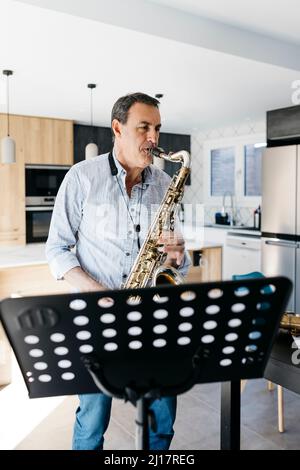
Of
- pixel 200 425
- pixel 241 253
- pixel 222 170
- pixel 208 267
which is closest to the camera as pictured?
pixel 200 425

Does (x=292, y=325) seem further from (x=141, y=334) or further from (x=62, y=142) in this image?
(x=62, y=142)

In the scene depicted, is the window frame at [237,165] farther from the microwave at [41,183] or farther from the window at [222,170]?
the microwave at [41,183]

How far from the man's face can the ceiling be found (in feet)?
3.79

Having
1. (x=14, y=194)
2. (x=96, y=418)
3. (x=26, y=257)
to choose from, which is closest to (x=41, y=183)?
(x=14, y=194)

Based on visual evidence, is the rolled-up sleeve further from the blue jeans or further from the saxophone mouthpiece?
the blue jeans

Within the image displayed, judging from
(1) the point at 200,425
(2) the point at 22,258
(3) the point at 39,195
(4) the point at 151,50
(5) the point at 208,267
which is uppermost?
(4) the point at 151,50

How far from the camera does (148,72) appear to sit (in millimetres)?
3553

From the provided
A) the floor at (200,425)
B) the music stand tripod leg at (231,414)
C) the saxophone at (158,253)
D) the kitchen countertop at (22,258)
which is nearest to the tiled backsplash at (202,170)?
the kitchen countertop at (22,258)

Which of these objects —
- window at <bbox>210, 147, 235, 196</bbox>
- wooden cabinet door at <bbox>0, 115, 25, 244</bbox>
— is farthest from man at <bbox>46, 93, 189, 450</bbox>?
window at <bbox>210, 147, 235, 196</bbox>

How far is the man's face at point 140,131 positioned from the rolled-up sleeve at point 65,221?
24 cm

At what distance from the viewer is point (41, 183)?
5520 millimetres

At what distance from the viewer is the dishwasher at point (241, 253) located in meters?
5.25

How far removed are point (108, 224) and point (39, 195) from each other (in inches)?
159

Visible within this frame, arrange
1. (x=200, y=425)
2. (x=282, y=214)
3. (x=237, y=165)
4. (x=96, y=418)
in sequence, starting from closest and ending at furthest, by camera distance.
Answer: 1. (x=96, y=418)
2. (x=200, y=425)
3. (x=282, y=214)
4. (x=237, y=165)
